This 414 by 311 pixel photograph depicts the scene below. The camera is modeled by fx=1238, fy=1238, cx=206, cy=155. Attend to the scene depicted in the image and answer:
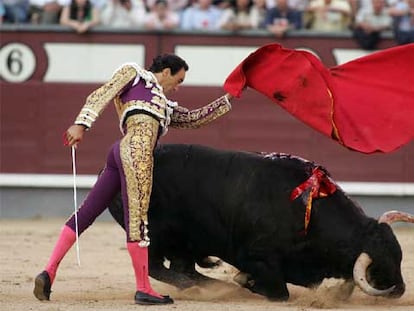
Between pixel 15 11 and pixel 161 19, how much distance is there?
49.1 inches

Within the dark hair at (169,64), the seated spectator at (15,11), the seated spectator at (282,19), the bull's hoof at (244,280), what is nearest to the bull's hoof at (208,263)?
the bull's hoof at (244,280)

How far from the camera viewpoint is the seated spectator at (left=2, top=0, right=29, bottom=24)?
10.3 meters

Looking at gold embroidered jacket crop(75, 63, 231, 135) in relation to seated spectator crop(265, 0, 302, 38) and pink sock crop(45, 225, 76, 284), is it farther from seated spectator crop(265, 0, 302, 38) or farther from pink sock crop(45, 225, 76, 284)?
seated spectator crop(265, 0, 302, 38)

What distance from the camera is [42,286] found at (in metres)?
5.61

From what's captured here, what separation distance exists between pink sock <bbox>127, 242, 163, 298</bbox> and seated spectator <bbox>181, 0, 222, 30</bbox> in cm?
474

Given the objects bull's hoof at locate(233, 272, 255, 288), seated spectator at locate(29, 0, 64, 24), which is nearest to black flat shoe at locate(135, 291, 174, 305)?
bull's hoof at locate(233, 272, 255, 288)

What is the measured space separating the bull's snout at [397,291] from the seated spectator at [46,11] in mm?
5357

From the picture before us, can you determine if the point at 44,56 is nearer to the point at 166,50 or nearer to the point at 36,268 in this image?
the point at 166,50

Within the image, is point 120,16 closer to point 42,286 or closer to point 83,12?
point 83,12

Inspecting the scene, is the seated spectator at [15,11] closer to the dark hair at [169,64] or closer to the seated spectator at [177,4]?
the seated spectator at [177,4]

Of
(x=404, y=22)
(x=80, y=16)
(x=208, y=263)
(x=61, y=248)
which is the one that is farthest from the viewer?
(x=80, y=16)

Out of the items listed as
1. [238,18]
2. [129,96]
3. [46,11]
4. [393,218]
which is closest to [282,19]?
[238,18]

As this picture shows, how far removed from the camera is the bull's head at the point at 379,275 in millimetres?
5520

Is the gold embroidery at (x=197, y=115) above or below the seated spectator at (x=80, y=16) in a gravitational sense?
above
